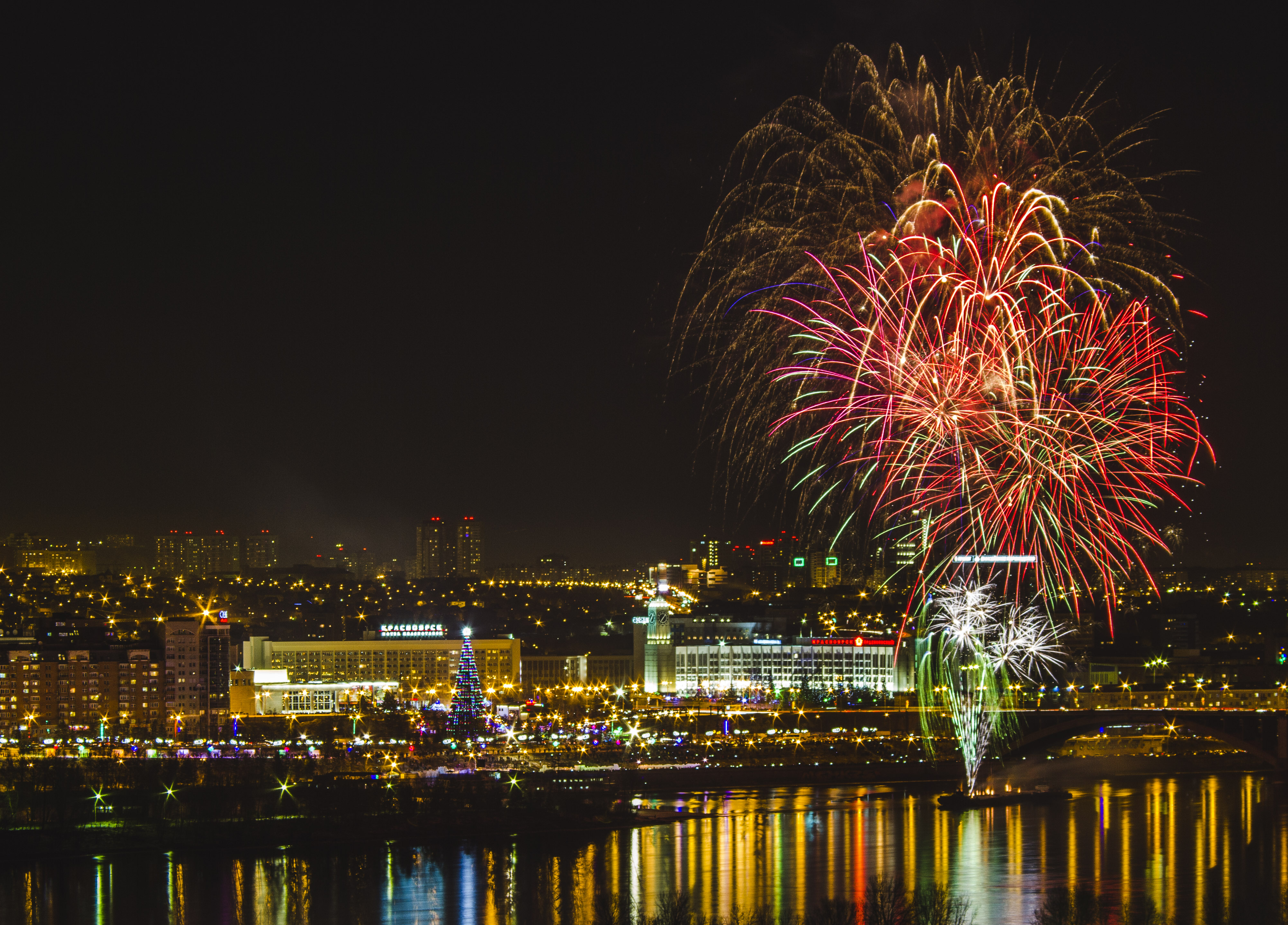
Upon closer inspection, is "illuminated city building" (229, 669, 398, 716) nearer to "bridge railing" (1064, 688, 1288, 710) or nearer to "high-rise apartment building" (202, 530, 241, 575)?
"bridge railing" (1064, 688, 1288, 710)

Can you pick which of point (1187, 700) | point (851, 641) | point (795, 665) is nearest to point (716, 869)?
point (1187, 700)

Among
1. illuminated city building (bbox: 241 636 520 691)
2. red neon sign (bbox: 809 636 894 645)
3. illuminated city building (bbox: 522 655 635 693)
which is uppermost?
red neon sign (bbox: 809 636 894 645)

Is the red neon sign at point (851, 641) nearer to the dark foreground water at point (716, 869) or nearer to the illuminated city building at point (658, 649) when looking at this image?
the illuminated city building at point (658, 649)

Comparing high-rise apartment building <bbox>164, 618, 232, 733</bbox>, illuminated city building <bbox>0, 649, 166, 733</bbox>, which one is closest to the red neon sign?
high-rise apartment building <bbox>164, 618, 232, 733</bbox>

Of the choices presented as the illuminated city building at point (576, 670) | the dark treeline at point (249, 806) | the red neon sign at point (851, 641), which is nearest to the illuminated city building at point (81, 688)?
the dark treeline at point (249, 806)

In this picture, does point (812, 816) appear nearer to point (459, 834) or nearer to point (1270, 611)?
point (459, 834)

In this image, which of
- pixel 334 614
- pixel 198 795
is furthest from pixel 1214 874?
pixel 334 614

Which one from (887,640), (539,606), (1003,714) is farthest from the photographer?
(539,606)
